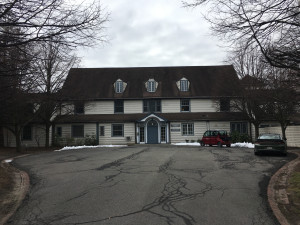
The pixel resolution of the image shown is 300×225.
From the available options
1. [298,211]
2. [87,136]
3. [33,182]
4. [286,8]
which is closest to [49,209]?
[33,182]

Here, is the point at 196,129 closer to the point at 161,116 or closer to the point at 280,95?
the point at 161,116

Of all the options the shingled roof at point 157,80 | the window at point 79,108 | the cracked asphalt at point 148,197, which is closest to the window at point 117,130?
the shingled roof at point 157,80

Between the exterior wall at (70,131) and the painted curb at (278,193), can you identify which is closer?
the painted curb at (278,193)

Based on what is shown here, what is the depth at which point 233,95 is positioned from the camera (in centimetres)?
3272

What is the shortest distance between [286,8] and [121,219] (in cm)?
581

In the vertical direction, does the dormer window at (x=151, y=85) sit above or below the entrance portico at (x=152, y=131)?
→ above

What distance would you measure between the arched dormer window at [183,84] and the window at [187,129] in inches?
182

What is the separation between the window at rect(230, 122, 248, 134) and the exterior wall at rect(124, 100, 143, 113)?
421 inches

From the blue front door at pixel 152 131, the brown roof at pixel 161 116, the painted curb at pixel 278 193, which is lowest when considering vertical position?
the painted curb at pixel 278 193

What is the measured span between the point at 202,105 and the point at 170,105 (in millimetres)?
3750

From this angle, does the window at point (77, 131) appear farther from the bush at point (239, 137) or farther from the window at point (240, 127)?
the window at point (240, 127)

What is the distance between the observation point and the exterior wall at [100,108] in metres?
→ 36.2

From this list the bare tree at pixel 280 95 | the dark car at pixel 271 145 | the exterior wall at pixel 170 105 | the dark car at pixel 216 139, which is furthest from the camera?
the exterior wall at pixel 170 105

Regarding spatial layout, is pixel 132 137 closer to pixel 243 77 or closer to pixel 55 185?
Answer: pixel 243 77
